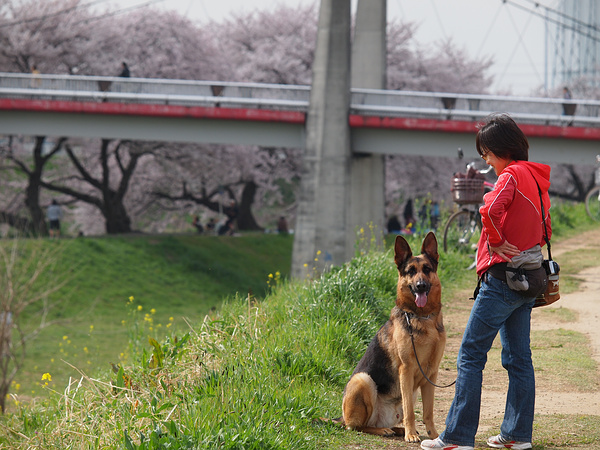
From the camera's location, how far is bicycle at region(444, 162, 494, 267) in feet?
34.9

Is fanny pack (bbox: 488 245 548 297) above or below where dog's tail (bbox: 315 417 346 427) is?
above

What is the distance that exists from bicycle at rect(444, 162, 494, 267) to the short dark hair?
5.55 m

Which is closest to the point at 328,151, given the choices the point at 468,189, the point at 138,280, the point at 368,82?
the point at 368,82

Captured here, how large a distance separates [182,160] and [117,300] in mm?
13729

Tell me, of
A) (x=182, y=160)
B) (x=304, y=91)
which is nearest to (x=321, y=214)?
(x=304, y=91)

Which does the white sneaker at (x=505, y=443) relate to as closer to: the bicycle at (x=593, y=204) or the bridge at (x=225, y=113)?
the bicycle at (x=593, y=204)

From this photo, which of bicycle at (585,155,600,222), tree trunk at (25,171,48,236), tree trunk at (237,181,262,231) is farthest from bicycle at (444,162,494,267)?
tree trunk at (237,181,262,231)

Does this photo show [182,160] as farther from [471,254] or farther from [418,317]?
[418,317]

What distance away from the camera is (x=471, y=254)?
11.7 metres

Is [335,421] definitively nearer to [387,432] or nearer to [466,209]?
[387,432]

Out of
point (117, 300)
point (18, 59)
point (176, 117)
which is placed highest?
point (18, 59)

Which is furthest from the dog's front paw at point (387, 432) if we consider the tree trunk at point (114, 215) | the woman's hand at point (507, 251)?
the tree trunk at point (114, 215)

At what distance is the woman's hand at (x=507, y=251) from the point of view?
13.7ft

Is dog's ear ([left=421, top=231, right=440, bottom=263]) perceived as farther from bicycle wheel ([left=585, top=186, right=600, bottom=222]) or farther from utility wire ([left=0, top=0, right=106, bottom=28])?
utility wire ([left=0, top=0, right=106, bottom=28])
